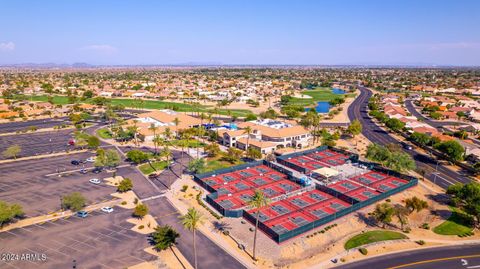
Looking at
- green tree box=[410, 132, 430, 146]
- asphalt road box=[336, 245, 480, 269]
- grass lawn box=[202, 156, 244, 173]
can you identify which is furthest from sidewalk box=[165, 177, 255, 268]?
green tree box=[410, 132, 430, 146]

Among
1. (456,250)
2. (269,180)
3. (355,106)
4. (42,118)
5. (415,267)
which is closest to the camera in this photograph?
(415,267)

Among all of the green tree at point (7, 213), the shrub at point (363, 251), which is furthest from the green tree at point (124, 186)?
the shrub at point (363, 251)

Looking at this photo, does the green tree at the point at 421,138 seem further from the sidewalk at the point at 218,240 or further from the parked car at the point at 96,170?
the parked car at the point at 96,170

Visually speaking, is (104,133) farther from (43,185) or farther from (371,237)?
(371,237)

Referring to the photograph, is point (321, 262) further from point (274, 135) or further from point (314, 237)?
point (274, 135)

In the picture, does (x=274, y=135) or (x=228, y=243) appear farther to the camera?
(x=274, y=135)

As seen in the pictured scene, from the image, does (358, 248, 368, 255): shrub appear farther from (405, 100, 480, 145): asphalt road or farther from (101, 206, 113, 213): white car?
(405, 100, 480, 145): asphalt road

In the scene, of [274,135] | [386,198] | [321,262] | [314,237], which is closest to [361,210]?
[386,198]
